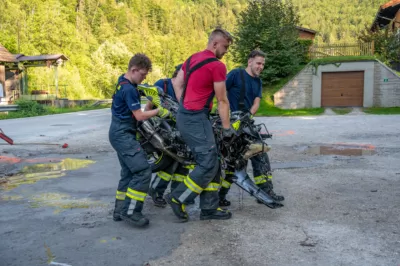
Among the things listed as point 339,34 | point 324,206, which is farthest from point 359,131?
point 339,34

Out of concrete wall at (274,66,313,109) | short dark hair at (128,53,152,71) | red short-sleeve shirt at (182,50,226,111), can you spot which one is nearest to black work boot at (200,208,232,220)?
red short-sleeve shirt at (182,50,226,111)

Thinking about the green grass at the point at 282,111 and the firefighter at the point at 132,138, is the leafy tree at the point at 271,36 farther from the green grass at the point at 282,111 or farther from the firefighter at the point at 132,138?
the firefighter at the point at 132,138

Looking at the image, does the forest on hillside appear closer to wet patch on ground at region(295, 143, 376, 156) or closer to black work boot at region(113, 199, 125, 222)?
wet patch on ground at region(295, 143, 376, 156)

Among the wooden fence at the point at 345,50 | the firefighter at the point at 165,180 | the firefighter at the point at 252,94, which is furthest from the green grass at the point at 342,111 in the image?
the firefighter at the point at 165,180

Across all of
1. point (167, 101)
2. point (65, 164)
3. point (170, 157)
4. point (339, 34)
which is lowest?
point (65, 164)

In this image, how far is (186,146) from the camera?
490 cm

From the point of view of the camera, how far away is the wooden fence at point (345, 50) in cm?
2794

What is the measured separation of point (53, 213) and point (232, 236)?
222cm

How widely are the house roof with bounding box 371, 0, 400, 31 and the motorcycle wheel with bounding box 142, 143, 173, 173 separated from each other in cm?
3413

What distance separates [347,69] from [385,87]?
248 centimetres

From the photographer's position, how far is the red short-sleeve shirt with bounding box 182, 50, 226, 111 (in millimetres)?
4370

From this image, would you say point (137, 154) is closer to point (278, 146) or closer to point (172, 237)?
point (172, 237)

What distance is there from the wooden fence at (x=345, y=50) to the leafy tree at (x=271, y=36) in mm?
1648

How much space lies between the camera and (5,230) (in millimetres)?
4316
